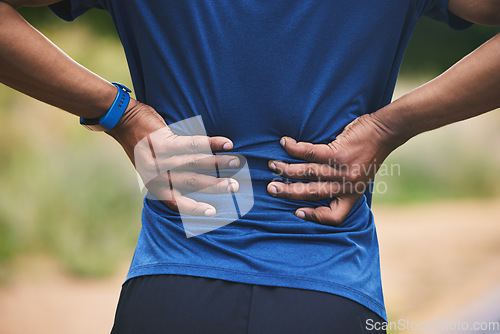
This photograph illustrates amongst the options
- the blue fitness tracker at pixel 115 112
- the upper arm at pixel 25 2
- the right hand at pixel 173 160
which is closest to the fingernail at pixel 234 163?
the right hand at pixel 173 160

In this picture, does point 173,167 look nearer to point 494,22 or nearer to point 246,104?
point 246,104

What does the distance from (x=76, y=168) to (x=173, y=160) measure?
5.79m

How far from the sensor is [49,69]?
1.06 m

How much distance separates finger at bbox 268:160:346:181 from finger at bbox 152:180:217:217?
0.52 feet

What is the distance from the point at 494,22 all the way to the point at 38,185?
20.0 ft

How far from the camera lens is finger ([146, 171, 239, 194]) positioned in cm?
103

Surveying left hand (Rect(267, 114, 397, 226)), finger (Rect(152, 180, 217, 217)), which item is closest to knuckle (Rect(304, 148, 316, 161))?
left hand (Rect(267, 114, 397, 226))

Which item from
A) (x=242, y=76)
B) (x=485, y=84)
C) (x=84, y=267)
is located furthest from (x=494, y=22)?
(x=84, y=267)

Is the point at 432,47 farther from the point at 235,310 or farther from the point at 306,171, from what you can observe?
the point at 235,310

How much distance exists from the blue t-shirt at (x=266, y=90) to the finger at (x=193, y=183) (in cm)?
6

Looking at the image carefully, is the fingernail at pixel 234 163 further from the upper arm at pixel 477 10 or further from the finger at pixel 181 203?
the upper arm at pixel 477 10

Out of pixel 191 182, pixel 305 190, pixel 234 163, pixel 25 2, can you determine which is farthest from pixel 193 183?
pixel 25 2

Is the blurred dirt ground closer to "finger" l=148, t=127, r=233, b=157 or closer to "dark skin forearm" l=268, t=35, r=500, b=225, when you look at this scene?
"finger" l=148, t=127, r=233, b=157

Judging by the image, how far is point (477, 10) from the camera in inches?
43.9
